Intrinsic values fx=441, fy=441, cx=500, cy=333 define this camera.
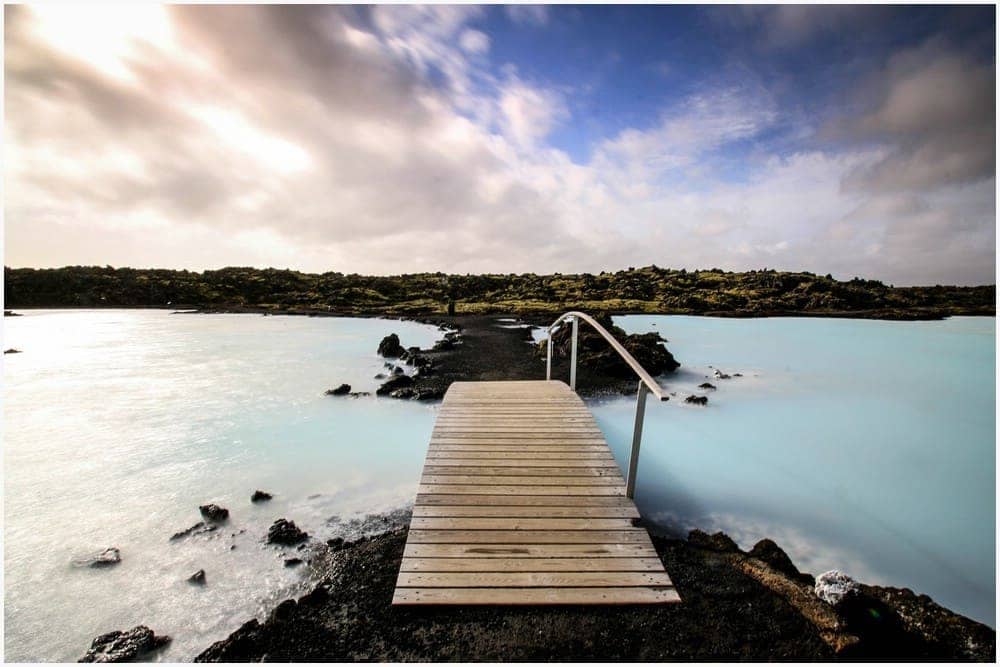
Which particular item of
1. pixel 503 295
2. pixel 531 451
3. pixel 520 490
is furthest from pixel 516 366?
pixel 503 295

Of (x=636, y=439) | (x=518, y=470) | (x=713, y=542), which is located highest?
(x=636, y=439)

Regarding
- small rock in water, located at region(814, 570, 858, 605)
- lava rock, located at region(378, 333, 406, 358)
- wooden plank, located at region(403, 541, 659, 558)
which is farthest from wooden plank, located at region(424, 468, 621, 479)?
lava rock, located at region(378, 333, 406, 358)

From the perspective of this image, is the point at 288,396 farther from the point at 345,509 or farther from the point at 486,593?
the point at 486,593

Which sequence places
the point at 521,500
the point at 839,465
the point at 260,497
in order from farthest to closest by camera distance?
the point at 839,465 → the point at 260,497 → the point at 521,500

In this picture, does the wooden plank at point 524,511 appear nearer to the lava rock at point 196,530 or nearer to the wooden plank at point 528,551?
the wooden plank at point 528,551

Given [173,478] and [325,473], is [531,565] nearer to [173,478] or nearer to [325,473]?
[325,473]

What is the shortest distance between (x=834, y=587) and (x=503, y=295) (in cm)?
5008

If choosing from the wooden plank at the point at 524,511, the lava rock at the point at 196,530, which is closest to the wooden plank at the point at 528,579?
the wooden plank at the point at 524,511

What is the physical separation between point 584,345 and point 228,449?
32.2 ft

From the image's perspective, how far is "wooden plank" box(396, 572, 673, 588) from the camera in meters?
3.17

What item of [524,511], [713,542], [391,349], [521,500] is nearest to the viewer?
[524,511]

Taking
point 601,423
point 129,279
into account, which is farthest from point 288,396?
point 129,279

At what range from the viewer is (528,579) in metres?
3.21

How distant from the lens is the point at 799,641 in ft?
9.70
